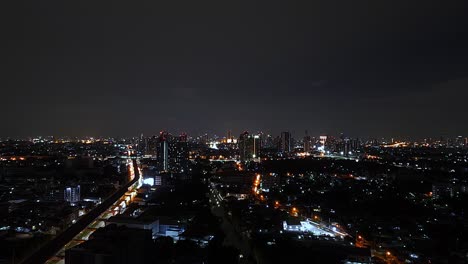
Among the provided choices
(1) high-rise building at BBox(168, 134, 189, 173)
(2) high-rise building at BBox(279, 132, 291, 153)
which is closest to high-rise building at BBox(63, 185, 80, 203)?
(1) high-rise building at BBox(168, 134, 189, 173)

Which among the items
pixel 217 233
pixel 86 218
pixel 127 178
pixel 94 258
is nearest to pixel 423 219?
pixel 217 233

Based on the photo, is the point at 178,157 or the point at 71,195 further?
the point at 178,157

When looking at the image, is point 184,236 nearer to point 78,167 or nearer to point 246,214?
point 246,214

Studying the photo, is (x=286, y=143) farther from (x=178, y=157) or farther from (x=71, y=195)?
(x=71, y=195)

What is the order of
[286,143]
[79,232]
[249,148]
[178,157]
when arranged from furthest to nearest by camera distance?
[286,143] < [249,148] < [178,157] < [79,232]

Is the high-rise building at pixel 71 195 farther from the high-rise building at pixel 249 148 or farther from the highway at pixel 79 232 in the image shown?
the high-rise building at pixel 249 148

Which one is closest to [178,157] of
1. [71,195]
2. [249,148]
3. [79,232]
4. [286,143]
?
[249,148]

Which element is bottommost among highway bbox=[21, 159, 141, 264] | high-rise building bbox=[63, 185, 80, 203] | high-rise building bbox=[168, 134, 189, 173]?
highway bbox=[21, 159, 141, 264]

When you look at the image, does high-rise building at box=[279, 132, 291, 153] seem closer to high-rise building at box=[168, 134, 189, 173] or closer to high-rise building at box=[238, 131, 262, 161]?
high-rise building at box=[238, 131, 262, 161]
